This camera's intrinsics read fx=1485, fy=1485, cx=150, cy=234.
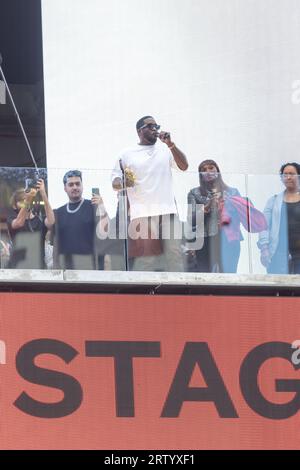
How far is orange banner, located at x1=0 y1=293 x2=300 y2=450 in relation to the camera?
57.2 feet

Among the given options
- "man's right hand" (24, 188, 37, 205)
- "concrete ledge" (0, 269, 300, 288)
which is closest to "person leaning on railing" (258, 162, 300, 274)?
"concrete ledge" (0, 269, 300, 288)

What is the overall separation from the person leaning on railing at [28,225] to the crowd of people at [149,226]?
12mm

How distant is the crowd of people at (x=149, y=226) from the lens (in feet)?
57.1

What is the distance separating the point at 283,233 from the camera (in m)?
18.0

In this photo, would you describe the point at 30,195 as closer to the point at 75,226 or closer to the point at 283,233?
the point at 75,226

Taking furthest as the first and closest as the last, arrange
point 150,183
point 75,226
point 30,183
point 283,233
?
1. point 283,233
2. point 150,183
3. point 75,226
4. point 30,183

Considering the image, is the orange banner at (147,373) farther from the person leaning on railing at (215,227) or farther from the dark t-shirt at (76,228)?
the dark t-shirt at (76,228)

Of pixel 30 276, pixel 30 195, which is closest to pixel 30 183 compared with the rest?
pixel 30 195

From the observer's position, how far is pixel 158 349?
58.3 ft

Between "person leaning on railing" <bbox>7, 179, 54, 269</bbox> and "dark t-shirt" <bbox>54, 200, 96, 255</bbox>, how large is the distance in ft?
0.44

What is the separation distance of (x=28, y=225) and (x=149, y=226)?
4.84 feet

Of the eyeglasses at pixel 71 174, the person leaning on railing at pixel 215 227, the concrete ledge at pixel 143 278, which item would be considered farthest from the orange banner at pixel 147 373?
the eyeglasses at pixel 71 174

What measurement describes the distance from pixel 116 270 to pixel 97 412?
5.58 feet
